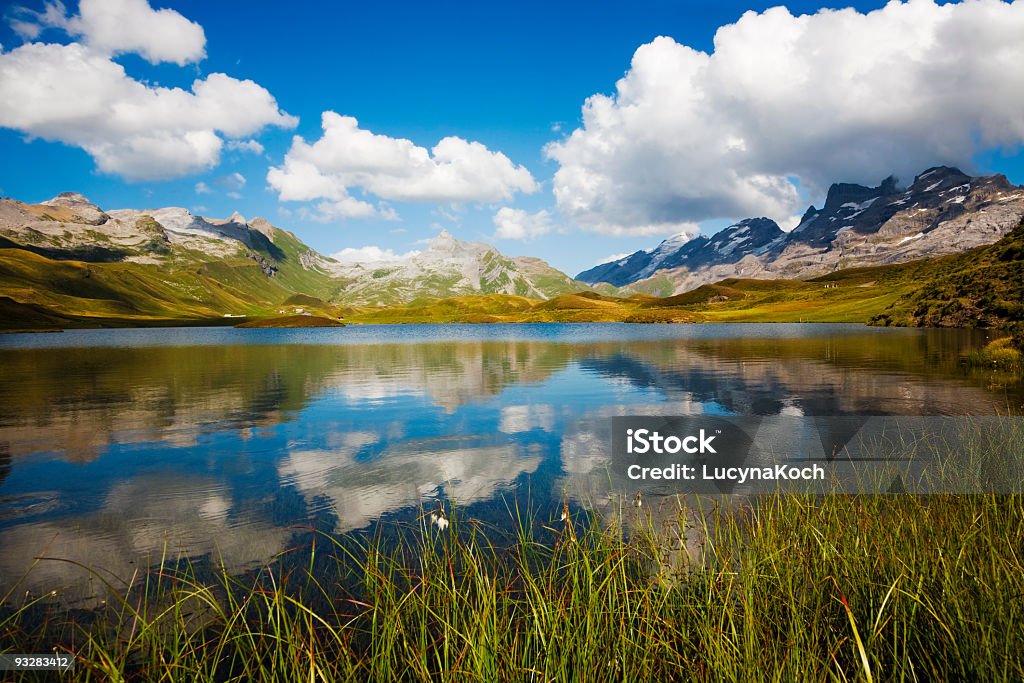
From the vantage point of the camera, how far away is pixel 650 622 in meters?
6.79

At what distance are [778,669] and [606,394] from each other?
1216 inches

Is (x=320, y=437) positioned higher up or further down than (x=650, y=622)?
further down

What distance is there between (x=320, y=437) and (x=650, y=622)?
20621mm

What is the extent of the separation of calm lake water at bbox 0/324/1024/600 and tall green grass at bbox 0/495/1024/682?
363cm

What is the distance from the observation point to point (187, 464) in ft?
65.2

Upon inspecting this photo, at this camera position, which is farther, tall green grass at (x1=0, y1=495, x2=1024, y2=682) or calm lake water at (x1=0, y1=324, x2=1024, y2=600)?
calm lake water at (x1=0, y1=324, x2=1024, y2=600)

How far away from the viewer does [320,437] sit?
2436 cm

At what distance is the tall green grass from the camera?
18.8ft

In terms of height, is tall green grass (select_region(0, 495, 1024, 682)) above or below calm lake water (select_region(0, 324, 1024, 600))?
above

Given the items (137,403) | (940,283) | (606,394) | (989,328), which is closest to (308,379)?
(137,403)

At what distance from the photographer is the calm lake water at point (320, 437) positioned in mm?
13555

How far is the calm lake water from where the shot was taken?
13.6 meters

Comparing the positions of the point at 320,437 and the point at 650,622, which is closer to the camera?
the point at 650,622

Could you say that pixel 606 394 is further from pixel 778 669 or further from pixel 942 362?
pixel 942 362
